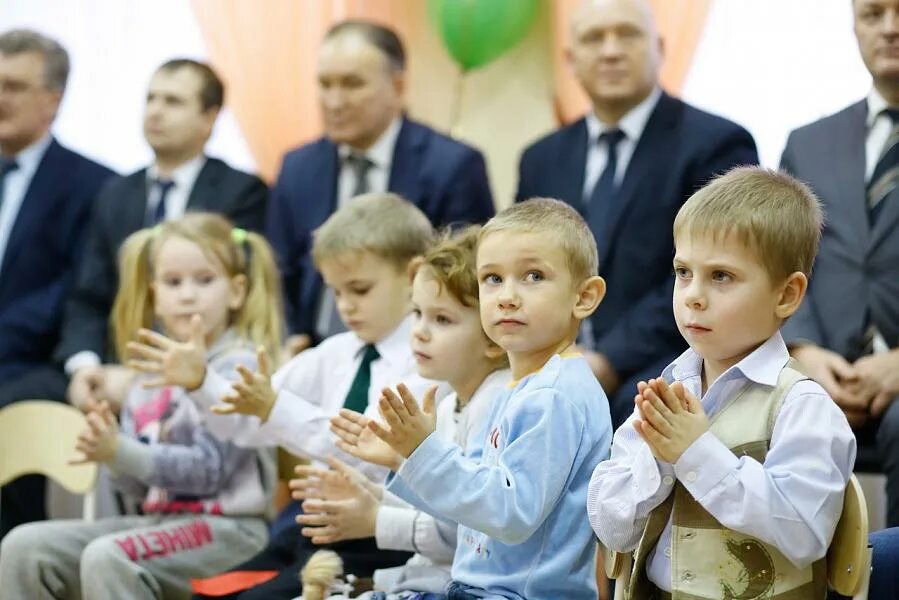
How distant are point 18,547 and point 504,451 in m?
1.55

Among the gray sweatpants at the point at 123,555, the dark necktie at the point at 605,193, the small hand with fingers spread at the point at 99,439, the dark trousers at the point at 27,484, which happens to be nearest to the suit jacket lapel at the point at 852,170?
the dark necktie at the point at 605,193

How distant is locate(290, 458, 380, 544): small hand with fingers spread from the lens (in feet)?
7.88

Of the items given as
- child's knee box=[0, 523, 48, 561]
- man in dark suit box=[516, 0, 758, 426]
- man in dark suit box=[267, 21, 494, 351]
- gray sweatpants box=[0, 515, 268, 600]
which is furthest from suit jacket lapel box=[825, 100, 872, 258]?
child's knee box=[0, 523, 48, 561]

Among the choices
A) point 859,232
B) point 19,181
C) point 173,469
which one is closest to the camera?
point 173,469

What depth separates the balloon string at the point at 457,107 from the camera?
17.3 feet

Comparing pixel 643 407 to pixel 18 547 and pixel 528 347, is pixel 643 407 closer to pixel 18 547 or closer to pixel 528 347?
pixel 528 347

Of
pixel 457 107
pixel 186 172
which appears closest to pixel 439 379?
pixel 186 172

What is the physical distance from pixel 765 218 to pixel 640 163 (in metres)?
1.74

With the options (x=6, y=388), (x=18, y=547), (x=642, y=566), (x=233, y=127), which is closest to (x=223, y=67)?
(x=233, y=127)

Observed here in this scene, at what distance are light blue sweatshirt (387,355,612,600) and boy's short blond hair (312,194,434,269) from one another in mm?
671

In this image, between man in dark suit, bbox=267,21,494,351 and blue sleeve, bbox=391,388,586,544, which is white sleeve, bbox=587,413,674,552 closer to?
blue sleeve, bbox=391,388,586,544

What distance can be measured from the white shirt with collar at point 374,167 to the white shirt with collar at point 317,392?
1.16 m

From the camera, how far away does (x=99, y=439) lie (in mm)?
2994

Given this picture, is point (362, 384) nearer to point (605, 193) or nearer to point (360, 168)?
point (605, 193)
